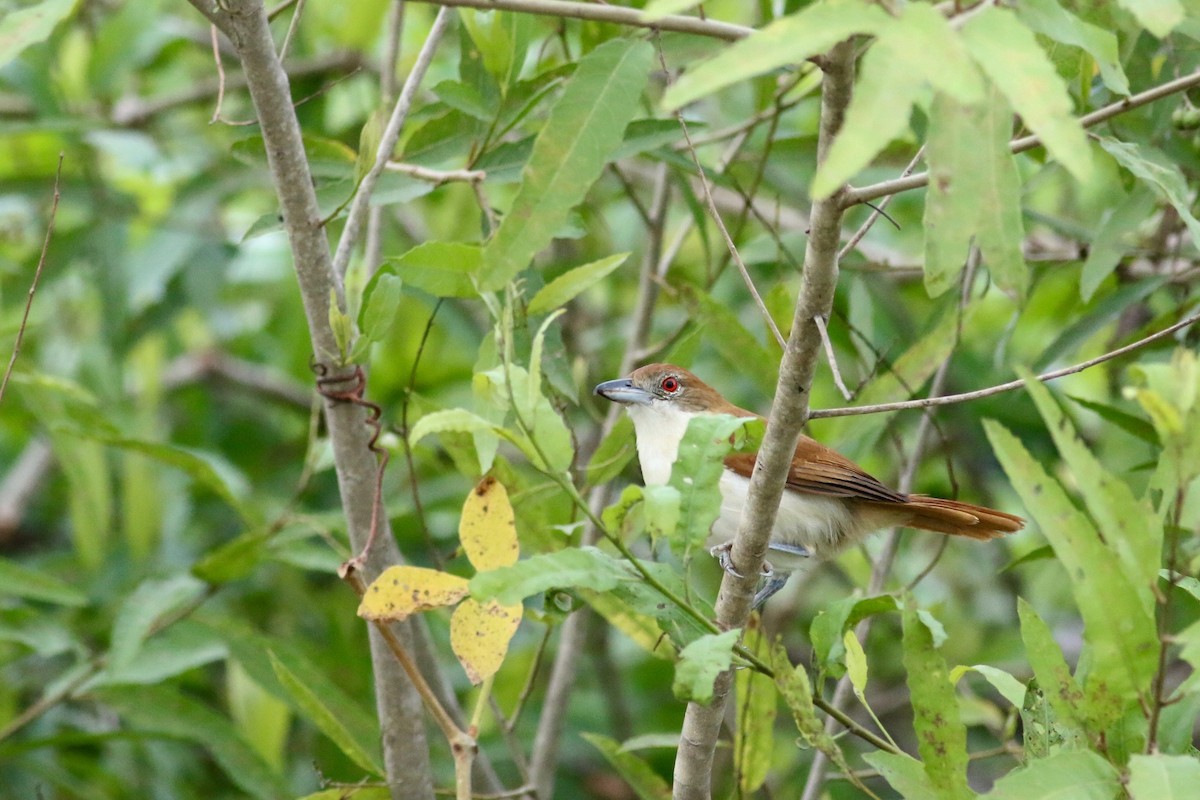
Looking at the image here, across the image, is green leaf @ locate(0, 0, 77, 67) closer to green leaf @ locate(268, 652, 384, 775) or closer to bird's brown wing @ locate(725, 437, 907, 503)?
green leaf @ locate(268, 652, 384, 775)

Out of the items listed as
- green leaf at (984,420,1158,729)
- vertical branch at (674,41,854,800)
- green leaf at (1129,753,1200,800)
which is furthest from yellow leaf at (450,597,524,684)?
green leaf at (1129,753,1200,800)

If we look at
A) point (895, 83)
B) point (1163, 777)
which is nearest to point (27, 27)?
point (895, 83)

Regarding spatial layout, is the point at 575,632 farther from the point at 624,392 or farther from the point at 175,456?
the point at 175,456

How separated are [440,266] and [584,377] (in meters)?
2.01

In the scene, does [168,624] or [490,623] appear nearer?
[490,623]

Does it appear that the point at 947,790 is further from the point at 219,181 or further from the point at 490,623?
the point at 219,181

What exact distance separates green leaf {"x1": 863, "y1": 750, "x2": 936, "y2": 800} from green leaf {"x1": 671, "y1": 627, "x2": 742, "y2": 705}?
49 cm

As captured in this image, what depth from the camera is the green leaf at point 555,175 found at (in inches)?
79.6

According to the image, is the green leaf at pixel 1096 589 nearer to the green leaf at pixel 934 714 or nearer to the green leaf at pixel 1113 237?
the green leaf at pixel 934 714

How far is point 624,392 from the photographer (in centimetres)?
417

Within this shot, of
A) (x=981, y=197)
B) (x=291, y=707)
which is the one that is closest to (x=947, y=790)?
(x=981, y=197)

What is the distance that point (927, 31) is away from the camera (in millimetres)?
1478

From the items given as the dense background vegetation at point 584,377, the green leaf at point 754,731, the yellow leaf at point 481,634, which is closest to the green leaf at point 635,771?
the dense background vegetation at point 584,377

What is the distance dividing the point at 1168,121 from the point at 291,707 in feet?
10.6
